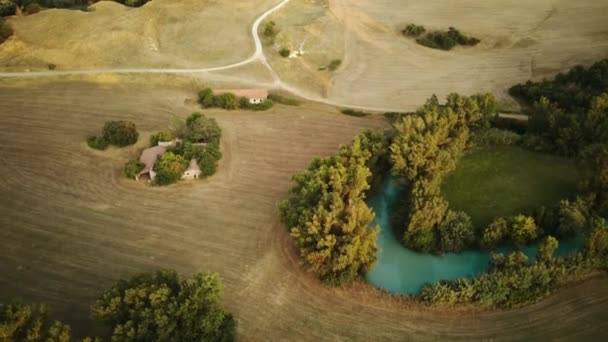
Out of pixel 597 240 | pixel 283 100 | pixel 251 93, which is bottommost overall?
pixel 283 100

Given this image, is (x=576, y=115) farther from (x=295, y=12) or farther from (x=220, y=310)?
(x=295, y=12)

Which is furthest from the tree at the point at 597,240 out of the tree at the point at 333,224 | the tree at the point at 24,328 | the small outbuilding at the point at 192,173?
the tree at the point at 24,328

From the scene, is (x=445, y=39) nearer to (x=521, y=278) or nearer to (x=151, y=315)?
(x=521, y=278)

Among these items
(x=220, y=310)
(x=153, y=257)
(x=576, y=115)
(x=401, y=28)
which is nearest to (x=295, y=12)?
(x=401, y=28)

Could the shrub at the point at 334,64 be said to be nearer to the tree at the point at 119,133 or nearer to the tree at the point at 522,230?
the tree at the point at 119,133

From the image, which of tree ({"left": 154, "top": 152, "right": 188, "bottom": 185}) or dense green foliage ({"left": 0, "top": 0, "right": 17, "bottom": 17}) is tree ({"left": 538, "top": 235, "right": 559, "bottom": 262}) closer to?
tree ({"left": 154, "top": 152, "right": 188, "bottom": 185})

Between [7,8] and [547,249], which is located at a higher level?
[547,249]

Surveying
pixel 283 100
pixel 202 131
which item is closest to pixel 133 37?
pixel 283 100
